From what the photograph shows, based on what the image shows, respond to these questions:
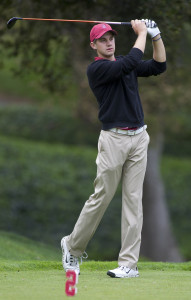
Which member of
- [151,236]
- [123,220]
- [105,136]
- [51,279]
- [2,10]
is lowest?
[151,236]

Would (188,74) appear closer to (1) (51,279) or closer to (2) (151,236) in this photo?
(2) (151,236)

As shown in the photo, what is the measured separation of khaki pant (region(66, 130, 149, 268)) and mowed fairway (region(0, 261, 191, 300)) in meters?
0.34

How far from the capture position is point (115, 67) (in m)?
6.28

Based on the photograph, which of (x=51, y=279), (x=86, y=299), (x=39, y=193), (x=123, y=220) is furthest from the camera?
(x=39, y=193)

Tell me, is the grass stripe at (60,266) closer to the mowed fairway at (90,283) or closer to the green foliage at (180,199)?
the mowed fairway at (90,283)

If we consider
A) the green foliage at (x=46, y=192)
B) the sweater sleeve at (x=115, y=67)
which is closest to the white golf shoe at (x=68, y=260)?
the sweater sleeve at (x=115, y=67)

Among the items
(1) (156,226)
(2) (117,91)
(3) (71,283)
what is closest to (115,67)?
(2) (117,91)

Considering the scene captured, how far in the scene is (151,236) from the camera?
63.1 ft

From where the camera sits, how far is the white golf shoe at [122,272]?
6414mm

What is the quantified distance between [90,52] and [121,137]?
7641 millimetres

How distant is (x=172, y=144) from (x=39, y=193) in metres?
10.3

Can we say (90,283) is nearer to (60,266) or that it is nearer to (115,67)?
(60,266)

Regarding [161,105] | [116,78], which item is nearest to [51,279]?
[116,78]

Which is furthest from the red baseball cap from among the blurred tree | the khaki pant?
the blurred tree
